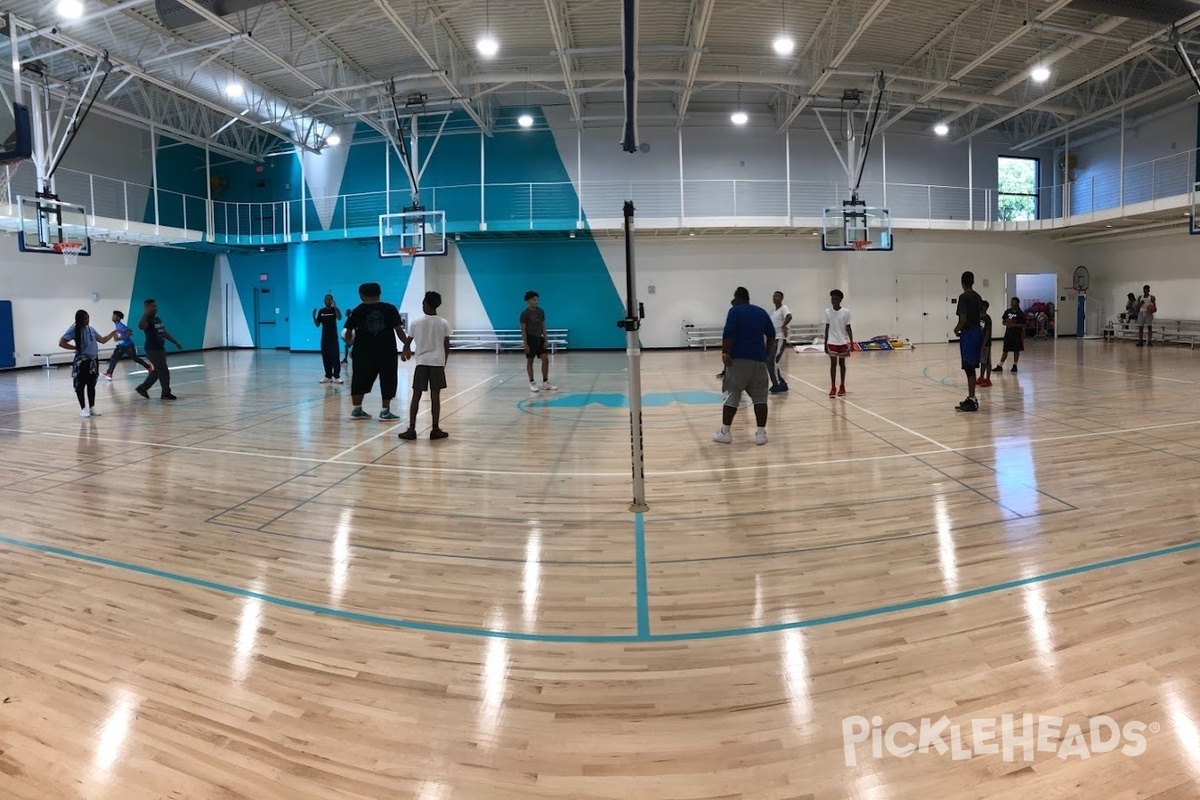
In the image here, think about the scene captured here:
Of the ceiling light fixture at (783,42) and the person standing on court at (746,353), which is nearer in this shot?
the person standing on court at (746,353)

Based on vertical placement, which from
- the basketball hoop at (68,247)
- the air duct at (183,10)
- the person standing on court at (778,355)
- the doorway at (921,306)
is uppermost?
the air duct at (183,10)

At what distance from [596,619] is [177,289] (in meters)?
25.5

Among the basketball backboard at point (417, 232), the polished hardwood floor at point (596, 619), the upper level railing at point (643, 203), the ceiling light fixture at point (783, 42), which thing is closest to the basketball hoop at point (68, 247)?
the upper level railing at point (643, 203)

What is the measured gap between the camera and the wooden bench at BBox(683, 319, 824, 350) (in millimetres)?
21875

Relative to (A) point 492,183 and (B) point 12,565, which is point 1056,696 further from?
(A) point 492,183

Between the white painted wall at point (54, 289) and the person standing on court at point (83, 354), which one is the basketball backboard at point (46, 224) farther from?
the person standing on court at point (83, 354)

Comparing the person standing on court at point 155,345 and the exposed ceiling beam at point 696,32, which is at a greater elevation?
the exposed ceiling beam at point 696,32

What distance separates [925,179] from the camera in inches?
888

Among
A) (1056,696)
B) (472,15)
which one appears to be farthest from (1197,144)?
(1056,696)

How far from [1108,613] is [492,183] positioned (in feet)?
68.0

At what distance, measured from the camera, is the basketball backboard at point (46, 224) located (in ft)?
48.4
